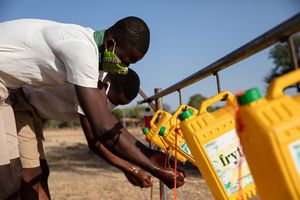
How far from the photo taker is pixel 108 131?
5.74ft

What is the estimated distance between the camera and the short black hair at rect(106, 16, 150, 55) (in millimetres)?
1925

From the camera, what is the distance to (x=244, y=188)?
1.33 m

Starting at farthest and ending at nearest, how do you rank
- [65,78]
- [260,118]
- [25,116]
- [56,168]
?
[56,168]
[25,116]
[65,78]
[260,118]

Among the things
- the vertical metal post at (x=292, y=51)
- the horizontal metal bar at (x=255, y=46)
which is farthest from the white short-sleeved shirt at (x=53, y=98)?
the vertical metal post at (x=292, y=51)

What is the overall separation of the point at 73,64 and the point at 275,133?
1.17m

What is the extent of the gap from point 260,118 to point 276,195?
0.60ft

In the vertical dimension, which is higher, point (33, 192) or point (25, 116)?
point (25, 116)

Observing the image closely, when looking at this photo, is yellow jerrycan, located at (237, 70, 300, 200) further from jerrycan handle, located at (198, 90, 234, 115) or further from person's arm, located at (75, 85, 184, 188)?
person's arm, located at (75, 85, 184, 188)

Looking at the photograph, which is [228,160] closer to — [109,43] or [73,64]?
[73,64]

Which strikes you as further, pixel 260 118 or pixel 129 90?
pixel 129 90

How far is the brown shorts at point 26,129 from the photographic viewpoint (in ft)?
8.39

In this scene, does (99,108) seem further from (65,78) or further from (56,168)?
(56,168)

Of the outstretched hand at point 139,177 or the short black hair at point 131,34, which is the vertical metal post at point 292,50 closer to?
the short black hair at point 131,34

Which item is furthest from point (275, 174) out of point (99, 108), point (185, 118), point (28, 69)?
point (28, 69)
